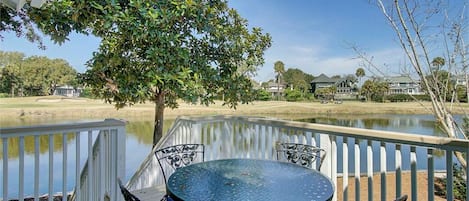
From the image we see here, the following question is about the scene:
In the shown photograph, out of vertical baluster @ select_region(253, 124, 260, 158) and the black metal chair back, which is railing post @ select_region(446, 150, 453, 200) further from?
the black metal chair back

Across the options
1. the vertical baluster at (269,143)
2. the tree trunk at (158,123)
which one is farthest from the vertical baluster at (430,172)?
the tree trunk at (158,123)

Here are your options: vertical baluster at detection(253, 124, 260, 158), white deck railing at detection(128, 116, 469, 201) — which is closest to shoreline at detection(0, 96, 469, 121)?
white deck railing at detection(128, 116, 469, 201)

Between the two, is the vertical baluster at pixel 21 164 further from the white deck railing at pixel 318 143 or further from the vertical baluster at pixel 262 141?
the vertical baluster at pixel 262 141

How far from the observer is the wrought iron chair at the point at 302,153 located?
256 centimetres

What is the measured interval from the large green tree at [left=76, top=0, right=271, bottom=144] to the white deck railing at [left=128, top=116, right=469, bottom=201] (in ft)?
2.11

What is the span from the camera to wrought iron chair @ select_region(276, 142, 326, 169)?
8.39 ft

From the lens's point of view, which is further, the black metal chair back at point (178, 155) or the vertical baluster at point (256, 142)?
the vertical baluster at point (256, 142)

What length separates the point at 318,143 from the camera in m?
2.69

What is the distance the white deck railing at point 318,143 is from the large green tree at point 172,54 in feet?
2.11

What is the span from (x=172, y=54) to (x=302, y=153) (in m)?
2.30

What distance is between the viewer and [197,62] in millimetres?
4508

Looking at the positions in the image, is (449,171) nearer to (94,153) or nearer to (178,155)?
(178,155)

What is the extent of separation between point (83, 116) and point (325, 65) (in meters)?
7.26

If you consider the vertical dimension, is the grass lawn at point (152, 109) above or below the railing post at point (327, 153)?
above
